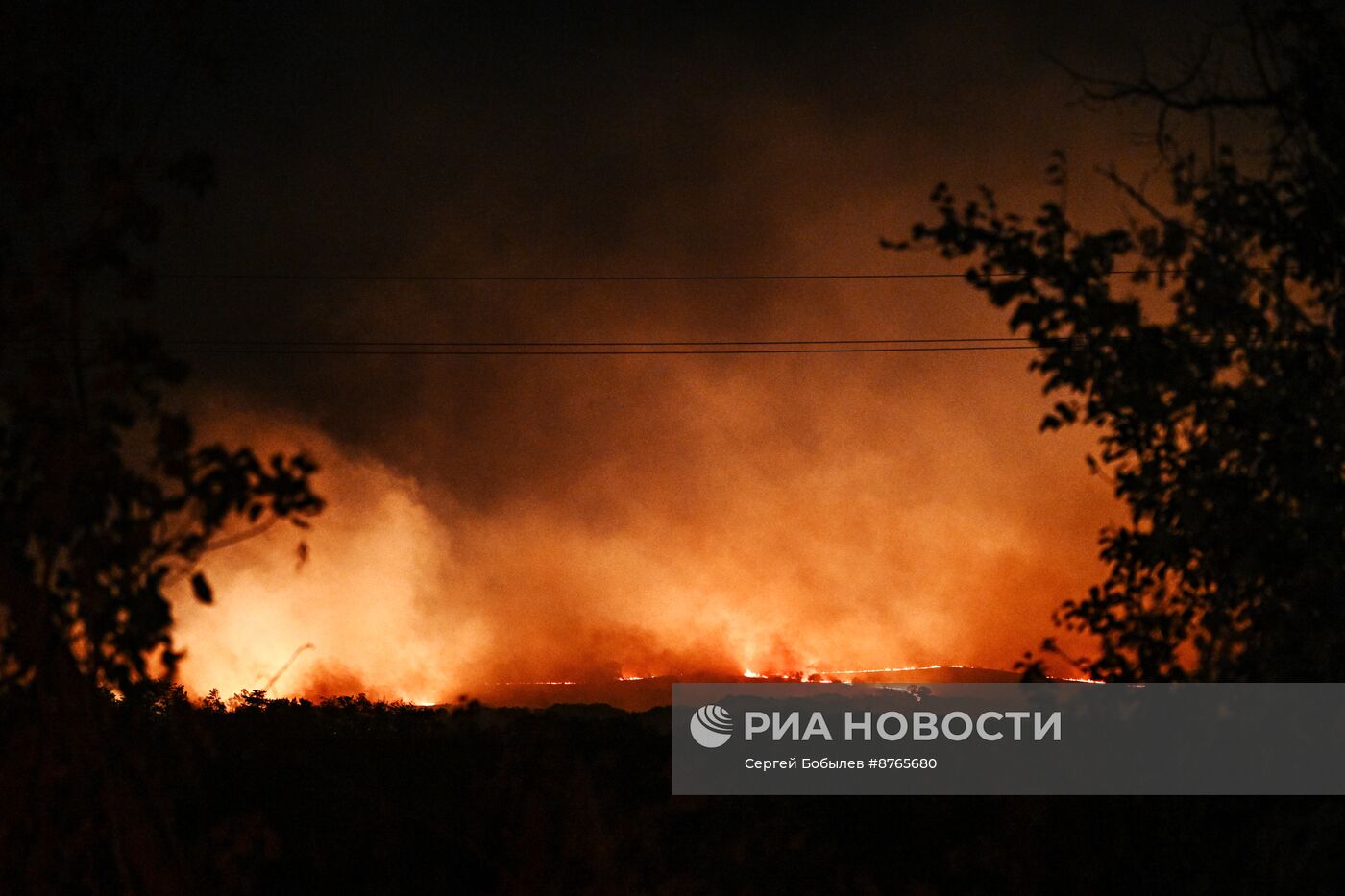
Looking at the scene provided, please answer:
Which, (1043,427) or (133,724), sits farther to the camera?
(1043,427)

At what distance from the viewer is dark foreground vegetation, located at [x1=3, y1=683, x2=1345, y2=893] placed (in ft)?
20.2

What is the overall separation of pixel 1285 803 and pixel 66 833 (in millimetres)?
6947

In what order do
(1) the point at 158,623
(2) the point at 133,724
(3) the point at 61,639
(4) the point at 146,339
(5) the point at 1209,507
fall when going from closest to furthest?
(4) the point at 146,339 < (1) the point at 158,623 < (3) the point at 61,639 < (2) the point at 133,724 < (5) the point at 1209,507

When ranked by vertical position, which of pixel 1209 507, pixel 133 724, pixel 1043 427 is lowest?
pixel 133 724

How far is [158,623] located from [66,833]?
1733 mm

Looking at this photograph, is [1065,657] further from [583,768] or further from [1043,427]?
[583,768]

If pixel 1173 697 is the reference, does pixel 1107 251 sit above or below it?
above

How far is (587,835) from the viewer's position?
7.82 m

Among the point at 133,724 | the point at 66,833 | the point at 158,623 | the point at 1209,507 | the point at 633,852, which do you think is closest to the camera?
the point at 158,623

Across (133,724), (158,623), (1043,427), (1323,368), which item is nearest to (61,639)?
(158,623)

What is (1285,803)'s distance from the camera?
7.21 m

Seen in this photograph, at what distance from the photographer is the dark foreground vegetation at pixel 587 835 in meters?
6.17

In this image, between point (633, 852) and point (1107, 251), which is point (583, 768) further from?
point (1107, 251)

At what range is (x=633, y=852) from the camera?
8109mm
